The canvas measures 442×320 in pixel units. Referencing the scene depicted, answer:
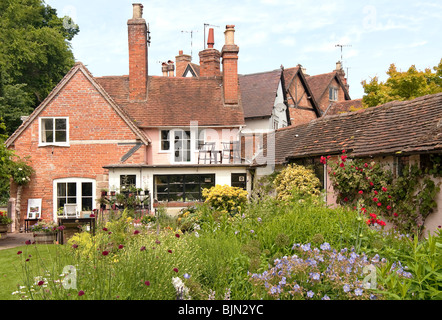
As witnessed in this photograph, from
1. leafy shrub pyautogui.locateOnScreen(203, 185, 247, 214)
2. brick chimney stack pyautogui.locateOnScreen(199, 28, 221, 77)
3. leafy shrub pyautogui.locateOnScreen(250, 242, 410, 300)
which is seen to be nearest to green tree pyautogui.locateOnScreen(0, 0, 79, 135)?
brick chimney stack pyautogui.locateOnScreen(199, 28, 221, 77)

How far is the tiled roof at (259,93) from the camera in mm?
27125

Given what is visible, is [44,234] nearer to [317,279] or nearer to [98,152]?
[98,152]

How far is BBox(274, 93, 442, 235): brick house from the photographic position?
9.79 m

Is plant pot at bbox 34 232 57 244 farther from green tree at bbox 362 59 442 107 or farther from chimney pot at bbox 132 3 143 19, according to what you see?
green tree at bbox 362 59 442 107

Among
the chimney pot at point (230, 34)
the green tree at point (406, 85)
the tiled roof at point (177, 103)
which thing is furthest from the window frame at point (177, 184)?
the green tree at point (406, 85)

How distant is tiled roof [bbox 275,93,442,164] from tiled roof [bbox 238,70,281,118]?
1052 centimetres

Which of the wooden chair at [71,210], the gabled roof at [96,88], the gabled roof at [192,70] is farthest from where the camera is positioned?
the gabled roof at [192,70]

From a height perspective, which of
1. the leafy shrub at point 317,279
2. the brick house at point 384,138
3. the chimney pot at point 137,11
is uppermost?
the chimney pot at point 137,11

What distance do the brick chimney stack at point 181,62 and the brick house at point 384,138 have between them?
22.3 metres

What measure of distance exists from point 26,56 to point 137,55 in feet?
49.3

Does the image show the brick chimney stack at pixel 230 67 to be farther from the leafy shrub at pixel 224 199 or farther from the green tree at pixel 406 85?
the leafy shrub at pixel 224 199

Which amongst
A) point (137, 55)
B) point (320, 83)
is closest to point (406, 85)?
point (320, 83)

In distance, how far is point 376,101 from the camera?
935 inches

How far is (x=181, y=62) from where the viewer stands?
1460 inches
